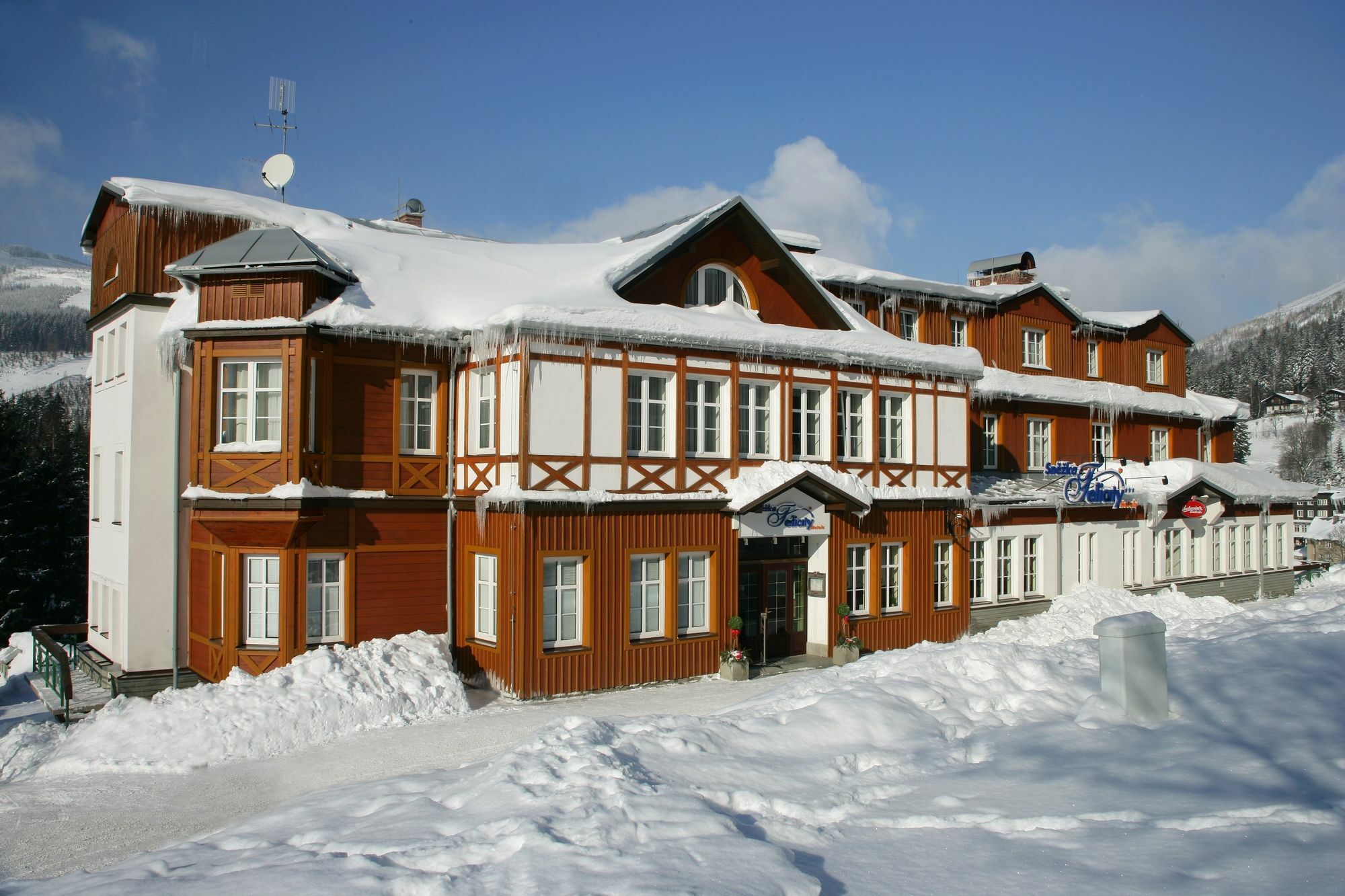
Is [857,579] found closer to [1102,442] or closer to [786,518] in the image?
[786,518]

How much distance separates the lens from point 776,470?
18594mm

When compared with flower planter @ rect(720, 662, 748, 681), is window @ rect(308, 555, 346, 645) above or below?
above

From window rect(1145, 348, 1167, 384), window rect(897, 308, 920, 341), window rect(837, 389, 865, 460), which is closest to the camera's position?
window rect(837, 389, 865, 460)

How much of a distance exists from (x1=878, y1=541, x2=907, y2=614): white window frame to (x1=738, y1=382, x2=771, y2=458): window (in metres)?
3.88

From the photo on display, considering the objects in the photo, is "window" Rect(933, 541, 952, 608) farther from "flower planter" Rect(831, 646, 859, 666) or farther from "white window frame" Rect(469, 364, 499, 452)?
"white window frame" Rect(469, 364, 499, 452)

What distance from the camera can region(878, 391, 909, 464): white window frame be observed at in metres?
21.0

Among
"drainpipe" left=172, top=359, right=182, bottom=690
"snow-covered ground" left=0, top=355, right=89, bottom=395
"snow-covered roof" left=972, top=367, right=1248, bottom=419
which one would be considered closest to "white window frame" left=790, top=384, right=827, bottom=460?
"snow-covered roof" left=972, top=367, right=1248, bottom=419

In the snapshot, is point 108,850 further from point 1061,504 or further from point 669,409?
point 1061,504

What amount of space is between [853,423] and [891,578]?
3.56 meters

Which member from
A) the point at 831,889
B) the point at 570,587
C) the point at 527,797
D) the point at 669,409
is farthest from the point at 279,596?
the point at 831,889

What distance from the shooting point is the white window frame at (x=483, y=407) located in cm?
1698

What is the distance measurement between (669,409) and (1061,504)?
13.2 meters

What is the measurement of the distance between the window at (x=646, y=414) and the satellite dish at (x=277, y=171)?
10334 millimetres

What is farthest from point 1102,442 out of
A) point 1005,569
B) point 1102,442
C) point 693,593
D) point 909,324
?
point 693,593
